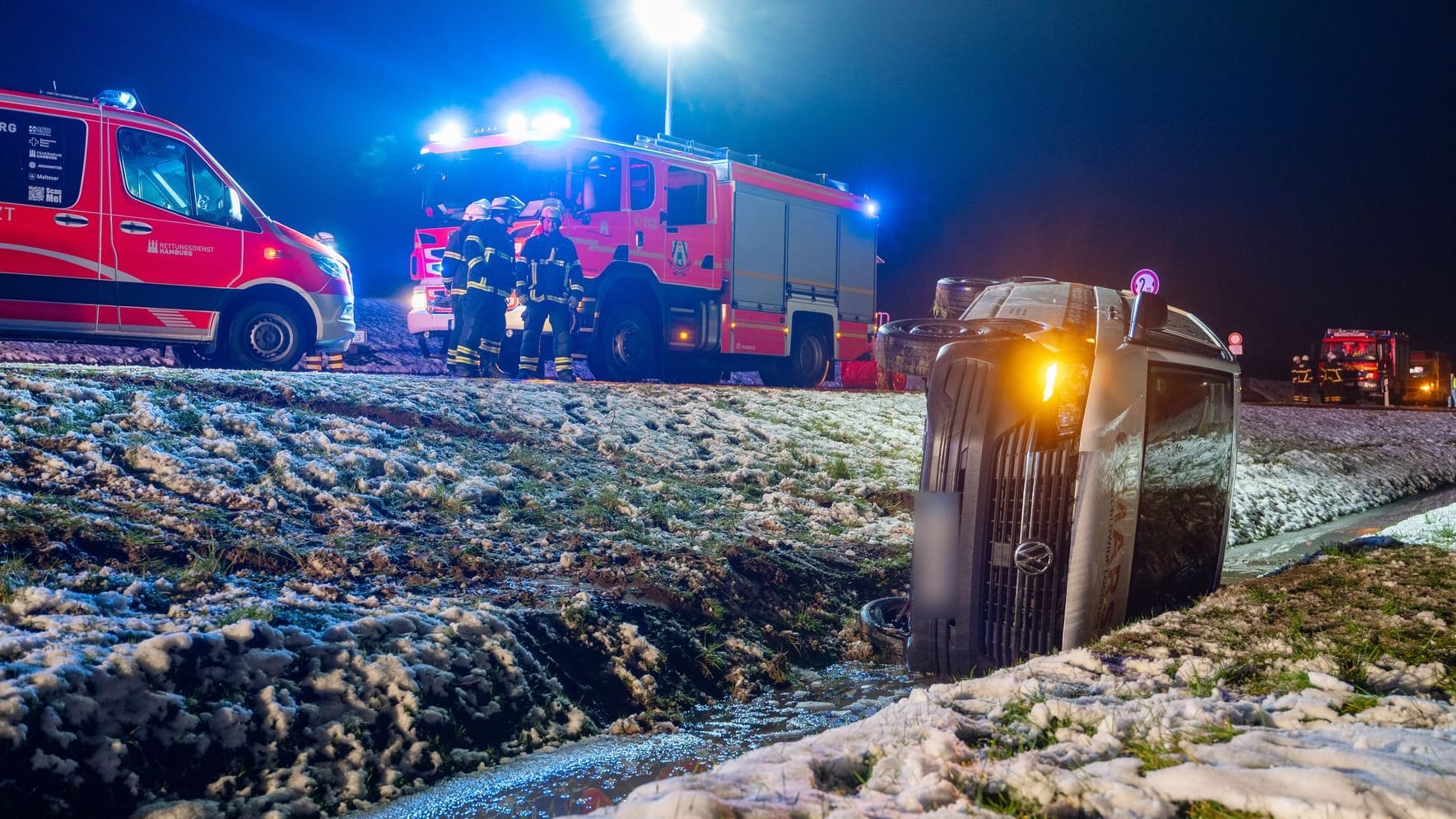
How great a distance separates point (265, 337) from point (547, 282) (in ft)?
9.21

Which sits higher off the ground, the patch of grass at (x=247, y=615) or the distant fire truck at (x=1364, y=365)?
the distant fire truck at (x=1364, y=365)

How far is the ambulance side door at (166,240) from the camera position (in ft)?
30.0

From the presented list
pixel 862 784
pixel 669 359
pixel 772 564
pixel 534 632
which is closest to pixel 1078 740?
pixel 862 784

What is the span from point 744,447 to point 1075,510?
18.0 ft

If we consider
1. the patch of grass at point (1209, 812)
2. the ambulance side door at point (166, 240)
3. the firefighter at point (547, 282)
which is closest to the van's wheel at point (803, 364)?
the firefighter at point (547, 282)

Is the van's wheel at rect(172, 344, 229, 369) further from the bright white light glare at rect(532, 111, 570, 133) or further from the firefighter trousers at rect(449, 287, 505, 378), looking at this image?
the bright white light glare at rect(532, 111, 570, 133)

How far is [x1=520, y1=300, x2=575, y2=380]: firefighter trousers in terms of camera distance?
11.5 meters

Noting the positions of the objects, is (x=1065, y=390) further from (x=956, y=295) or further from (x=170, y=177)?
(x=170, y=177)

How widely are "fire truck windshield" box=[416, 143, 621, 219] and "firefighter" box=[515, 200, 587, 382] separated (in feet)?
1.54

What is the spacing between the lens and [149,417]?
6445 mm

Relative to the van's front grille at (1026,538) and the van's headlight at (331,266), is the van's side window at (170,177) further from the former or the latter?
the van's front grille at (1026,538)

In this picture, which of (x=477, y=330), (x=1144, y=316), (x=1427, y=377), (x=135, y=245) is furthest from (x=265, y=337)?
(x=1427, y=377)

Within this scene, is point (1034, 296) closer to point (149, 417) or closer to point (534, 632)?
point (534, 632)

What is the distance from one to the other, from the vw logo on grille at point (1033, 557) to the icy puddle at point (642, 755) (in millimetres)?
930
